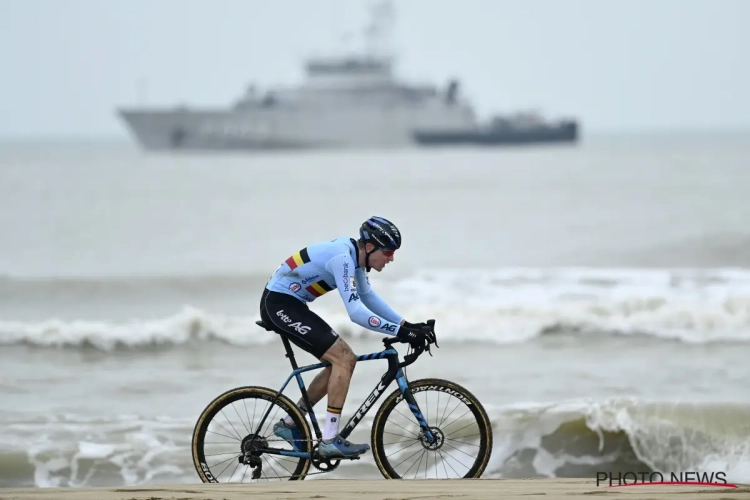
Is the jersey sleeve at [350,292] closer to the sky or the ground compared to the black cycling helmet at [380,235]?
closer to the ground

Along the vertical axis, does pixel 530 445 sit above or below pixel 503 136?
below

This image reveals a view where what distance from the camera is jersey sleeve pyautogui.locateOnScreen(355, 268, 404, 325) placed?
5.30 metres

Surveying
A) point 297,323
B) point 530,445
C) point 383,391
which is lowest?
point 530,445

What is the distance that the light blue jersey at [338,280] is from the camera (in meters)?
5.10

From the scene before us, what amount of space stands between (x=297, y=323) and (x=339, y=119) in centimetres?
9103

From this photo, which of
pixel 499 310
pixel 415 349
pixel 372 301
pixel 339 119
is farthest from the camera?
pixel 339 119

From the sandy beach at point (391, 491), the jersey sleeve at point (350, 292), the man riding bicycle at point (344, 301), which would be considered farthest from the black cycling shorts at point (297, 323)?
the sandy beach at point (391, 491)

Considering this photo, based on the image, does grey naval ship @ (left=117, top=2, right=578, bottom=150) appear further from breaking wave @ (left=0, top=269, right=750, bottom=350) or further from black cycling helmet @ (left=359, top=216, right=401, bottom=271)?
black cycling helmet @ (left=359, top=216, right=401, bottom=271)

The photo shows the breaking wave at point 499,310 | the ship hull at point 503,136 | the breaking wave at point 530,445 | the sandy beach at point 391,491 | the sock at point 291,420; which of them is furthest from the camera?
the ship hull at point 503,136

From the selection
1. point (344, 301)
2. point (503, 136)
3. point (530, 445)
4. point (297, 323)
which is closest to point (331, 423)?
point (297, 323)

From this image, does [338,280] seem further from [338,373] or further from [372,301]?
[338,373]

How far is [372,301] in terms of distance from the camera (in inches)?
211

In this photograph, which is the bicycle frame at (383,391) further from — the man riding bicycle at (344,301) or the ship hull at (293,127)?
the ship hull at (293,127)

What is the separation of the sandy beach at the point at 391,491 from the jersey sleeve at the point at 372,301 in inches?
34.7
